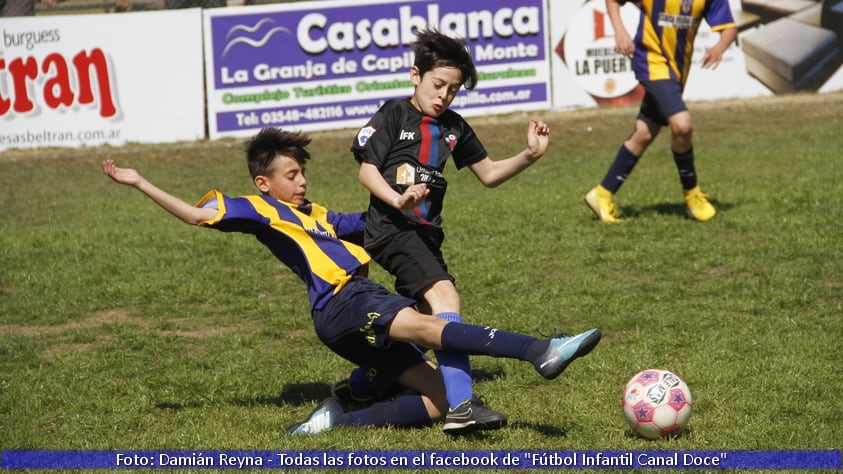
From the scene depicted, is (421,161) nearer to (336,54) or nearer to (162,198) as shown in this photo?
(162,198)

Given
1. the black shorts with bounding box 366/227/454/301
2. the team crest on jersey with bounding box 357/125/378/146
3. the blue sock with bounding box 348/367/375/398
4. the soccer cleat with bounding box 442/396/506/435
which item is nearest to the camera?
the soccer cleat with bounding box 442/396/506/435

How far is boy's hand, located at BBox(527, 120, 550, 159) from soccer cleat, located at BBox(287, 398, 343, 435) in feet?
4.99

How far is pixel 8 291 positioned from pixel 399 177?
405 centimetres

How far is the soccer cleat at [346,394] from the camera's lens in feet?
17.3

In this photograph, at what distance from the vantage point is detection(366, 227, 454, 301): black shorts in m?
4.96

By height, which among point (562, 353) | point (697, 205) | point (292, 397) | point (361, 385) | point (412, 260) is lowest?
point (697, 205)

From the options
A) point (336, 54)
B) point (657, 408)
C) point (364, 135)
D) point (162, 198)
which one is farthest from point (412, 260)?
point (336, 54)

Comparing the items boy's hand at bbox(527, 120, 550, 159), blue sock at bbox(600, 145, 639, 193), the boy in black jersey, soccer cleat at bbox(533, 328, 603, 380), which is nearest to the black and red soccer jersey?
the boy in black jersey

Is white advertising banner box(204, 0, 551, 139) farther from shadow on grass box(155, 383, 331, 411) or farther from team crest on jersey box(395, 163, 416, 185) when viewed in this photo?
team crest on jersey box(395, 163, 416, 185)

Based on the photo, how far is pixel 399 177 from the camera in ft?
16.8

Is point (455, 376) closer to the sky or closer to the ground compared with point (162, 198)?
closer to the ground

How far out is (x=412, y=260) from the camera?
500cm

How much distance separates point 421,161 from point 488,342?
3.74ft

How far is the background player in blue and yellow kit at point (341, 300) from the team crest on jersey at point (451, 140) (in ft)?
1.92
